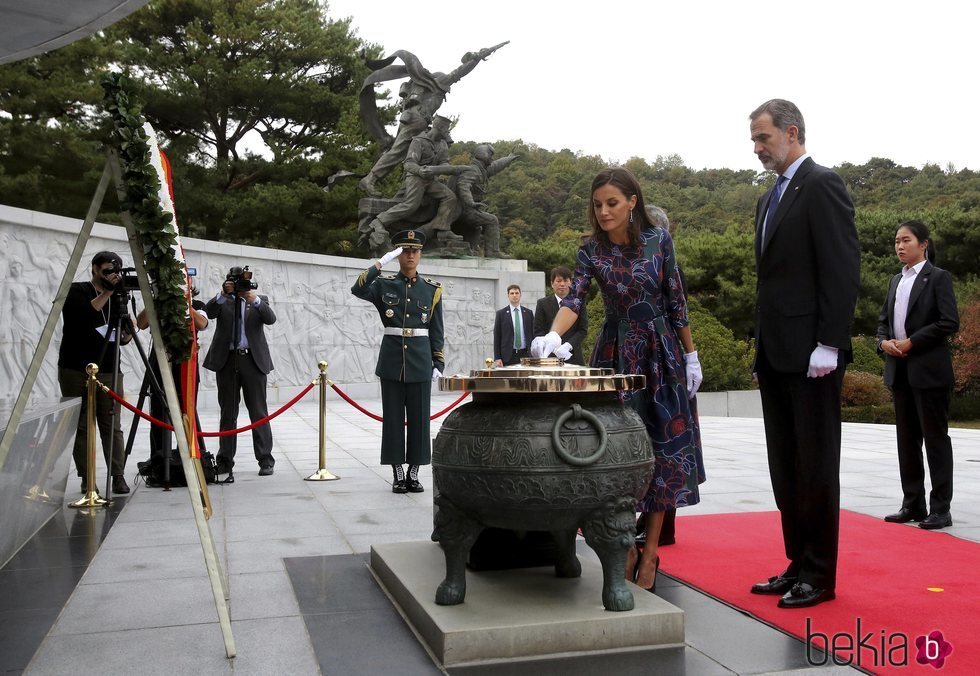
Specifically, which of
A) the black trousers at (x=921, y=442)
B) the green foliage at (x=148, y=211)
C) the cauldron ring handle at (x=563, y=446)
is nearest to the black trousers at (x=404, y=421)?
the green foliage at (x=148, y=211)

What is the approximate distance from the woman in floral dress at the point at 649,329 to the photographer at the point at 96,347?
3.98m

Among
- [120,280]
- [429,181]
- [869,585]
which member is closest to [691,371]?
[869,585]

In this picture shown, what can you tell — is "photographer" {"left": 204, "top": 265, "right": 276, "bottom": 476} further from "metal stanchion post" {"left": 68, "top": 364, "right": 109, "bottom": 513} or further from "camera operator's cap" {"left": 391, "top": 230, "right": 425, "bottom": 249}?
"camera operator's cap" {"left": 391, "top": 230, "right": 425, "bottom": 249}

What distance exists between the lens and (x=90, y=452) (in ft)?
19.2

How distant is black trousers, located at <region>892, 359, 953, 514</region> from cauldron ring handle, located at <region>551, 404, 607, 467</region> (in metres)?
3.02

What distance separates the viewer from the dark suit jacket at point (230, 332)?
7246 millimetres

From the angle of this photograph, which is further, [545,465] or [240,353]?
[240,353]

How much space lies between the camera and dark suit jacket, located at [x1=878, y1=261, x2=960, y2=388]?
5066 millimetres

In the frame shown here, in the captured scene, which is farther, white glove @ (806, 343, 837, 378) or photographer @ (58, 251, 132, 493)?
photographer @ (58, 251, 132, 493)

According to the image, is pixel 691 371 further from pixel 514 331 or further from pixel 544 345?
pixel 514 331

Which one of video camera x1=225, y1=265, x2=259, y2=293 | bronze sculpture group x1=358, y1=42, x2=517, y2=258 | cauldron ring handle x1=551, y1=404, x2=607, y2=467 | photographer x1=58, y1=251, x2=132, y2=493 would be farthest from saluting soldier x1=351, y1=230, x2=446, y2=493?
bronze sculpture group x1=358, y1=42, x2=517, y2=258

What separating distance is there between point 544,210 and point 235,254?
76.7 ft

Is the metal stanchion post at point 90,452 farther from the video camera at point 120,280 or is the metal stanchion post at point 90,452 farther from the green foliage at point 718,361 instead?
the green foliage at point 718,361

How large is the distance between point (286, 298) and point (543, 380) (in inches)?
546
